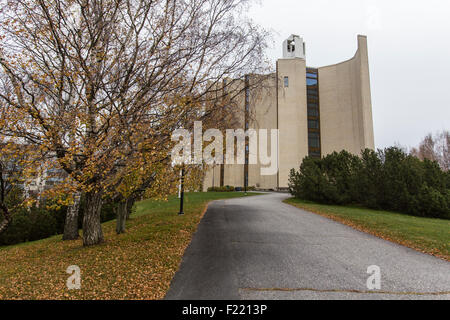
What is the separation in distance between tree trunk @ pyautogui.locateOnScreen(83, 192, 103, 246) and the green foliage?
15018mm

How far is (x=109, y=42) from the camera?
614cm

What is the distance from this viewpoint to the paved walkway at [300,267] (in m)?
3.86

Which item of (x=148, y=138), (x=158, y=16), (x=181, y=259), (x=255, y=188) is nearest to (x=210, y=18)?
(x=158, y=16)

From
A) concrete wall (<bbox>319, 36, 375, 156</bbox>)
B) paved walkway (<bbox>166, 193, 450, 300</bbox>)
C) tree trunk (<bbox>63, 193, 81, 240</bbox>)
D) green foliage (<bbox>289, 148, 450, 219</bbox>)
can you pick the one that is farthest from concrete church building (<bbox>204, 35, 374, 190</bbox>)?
paved walkway (<bbox>166, 193, 450, 300</bbox>)

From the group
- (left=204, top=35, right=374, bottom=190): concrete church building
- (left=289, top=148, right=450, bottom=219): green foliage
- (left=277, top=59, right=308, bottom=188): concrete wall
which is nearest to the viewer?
(left=289, top=148, right=450, bottom=219): green foliage

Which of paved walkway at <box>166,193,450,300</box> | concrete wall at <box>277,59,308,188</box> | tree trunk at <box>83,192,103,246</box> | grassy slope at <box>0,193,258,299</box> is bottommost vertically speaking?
grassy slope at <box>0,193,258,299</box>

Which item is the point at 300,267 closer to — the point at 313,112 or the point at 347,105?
the point at 347,105

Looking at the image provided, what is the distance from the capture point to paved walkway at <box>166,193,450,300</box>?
12.7ft

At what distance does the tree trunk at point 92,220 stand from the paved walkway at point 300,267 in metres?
3.10

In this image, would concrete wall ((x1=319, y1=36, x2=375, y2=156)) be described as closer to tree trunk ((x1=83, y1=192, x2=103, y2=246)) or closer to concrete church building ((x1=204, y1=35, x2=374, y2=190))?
concrete church building ((x1=204, y1=35, x2=374, y2=190))

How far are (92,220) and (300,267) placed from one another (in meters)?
6.01

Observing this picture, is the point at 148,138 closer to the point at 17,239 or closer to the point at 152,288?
the point at 152,288

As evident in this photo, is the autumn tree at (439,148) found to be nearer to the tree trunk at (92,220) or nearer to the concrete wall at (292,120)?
the concrete wall at (292,120)
